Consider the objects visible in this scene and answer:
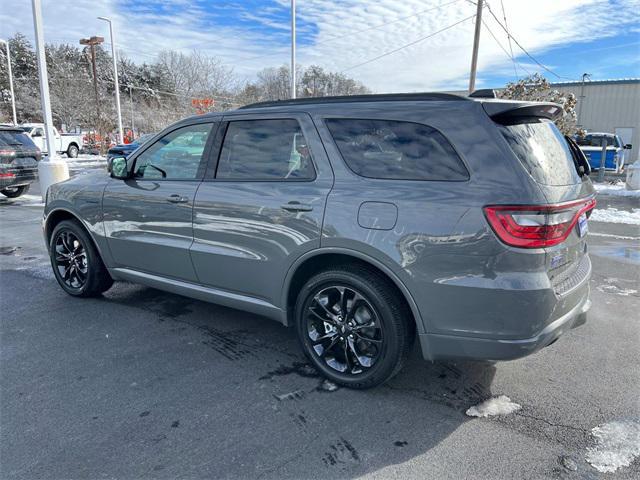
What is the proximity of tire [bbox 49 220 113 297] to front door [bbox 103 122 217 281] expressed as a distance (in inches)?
15.9

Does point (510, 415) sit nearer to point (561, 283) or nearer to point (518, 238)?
point (561, 283)

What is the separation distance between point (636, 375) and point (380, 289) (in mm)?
2000

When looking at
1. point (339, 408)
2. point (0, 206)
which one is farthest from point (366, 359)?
point (0, 206)

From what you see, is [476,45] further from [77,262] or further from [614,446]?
[614,446]

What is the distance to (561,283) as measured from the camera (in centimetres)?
268

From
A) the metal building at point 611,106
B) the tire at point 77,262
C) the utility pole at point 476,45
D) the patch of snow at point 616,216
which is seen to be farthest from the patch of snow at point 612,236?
the metal building at point 611,106

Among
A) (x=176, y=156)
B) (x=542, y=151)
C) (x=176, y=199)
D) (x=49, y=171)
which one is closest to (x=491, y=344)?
(x=542, y=151)

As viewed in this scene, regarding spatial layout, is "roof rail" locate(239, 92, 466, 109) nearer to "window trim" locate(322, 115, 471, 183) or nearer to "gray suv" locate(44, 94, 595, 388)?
"gray suv" locate(44, 94, 595, 388)

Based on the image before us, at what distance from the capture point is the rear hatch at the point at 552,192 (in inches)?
98.6

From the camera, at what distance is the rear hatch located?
98.6 inches

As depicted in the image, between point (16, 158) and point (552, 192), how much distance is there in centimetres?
1252

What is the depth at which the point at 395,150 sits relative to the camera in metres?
2.89

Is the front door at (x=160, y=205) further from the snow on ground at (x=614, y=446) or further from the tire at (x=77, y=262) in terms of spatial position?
the snow on ground at (x=614, y=446)

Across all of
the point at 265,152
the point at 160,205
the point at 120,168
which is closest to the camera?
the point at 265,152
